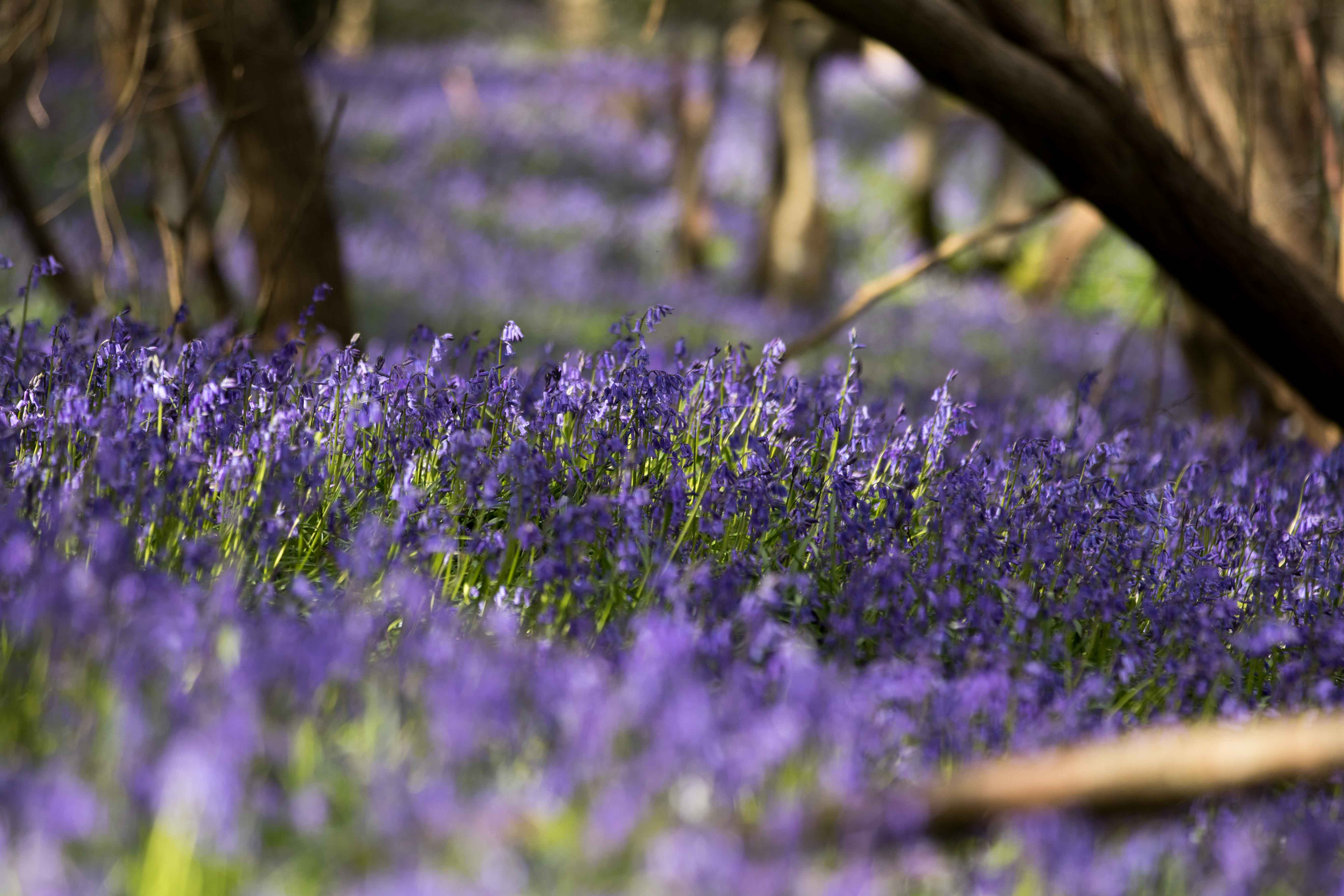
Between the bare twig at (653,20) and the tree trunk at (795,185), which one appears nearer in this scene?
the bare twig at (653,20)

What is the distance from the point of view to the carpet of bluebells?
165 centimetres

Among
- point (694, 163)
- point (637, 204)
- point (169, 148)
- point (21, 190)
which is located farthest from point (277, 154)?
point (637, 204)

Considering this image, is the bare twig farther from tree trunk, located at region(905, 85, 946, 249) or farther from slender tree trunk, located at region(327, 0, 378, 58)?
slender tree trunk, located at region(327, 0, 378, 58)

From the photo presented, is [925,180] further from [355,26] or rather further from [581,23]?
[355,26]

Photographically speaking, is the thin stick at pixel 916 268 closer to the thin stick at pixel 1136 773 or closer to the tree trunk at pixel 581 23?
the thin stick at pixel 1136 773

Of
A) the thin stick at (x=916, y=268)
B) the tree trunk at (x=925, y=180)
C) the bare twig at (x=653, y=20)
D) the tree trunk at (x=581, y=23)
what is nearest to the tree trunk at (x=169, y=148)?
the bare twig at (x=653, y=20)

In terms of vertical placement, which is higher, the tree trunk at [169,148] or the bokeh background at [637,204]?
the tree trunk at [169,148]

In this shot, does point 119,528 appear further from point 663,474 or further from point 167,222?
point 167,222

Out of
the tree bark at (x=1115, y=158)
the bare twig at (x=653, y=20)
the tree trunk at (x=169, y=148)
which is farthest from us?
the tree trunk at (x=169, y=148)

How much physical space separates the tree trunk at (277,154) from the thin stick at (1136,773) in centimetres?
430

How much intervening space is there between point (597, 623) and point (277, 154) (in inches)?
154

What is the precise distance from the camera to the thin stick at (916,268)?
503cm

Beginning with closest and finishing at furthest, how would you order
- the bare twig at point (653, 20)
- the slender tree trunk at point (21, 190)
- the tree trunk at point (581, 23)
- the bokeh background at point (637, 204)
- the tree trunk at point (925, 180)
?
the bare twig at point (653, 20) → the slender tree trunk at point (21, 190) → the bokeh background at point (637, 204) → the tree trunk at point (925, 180) → the tree trunk at point (581, 23)

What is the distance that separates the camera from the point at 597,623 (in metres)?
2.65
